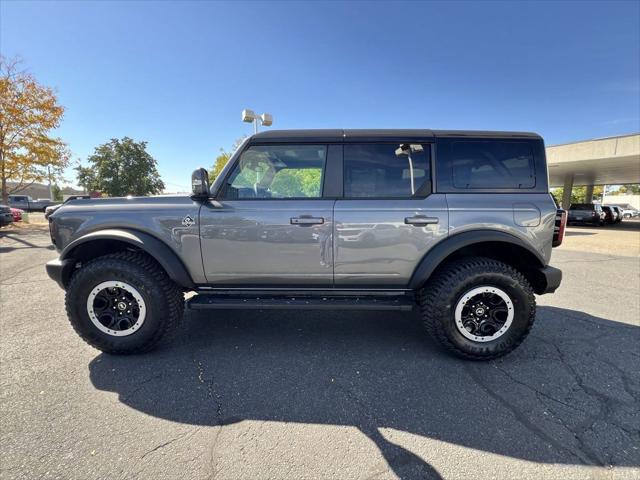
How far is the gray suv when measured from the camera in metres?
2.72

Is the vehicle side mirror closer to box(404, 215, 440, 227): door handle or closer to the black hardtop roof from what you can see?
the black hardtop roof

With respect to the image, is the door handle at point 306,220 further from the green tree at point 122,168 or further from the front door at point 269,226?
the green tree at point 122,168

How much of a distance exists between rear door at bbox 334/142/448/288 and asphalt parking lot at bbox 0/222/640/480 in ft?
2.84

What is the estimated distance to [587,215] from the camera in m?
19.7

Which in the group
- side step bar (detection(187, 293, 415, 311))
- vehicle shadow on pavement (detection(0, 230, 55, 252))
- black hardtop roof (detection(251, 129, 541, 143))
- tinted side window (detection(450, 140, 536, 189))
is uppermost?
black hardtop roof (detection(251, 129, 541, 143))

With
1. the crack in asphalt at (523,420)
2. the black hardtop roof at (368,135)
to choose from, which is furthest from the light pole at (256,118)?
the crack in asphalt at (523,420)

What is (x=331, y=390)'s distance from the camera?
93.1 inches

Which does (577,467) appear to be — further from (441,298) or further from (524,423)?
(441,298)

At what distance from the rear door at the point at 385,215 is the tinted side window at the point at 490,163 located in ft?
0.92

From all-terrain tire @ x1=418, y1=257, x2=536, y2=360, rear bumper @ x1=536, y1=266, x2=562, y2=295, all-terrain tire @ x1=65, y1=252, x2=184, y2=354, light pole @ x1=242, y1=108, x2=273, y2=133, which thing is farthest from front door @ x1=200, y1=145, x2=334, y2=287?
light pole @ x1=242, y1=108, x2=273, y2=133

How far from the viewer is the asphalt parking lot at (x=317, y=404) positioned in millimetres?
1738

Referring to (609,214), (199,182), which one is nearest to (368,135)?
(199,182)

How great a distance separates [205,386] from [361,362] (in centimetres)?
136

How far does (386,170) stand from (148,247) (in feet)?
7.77
